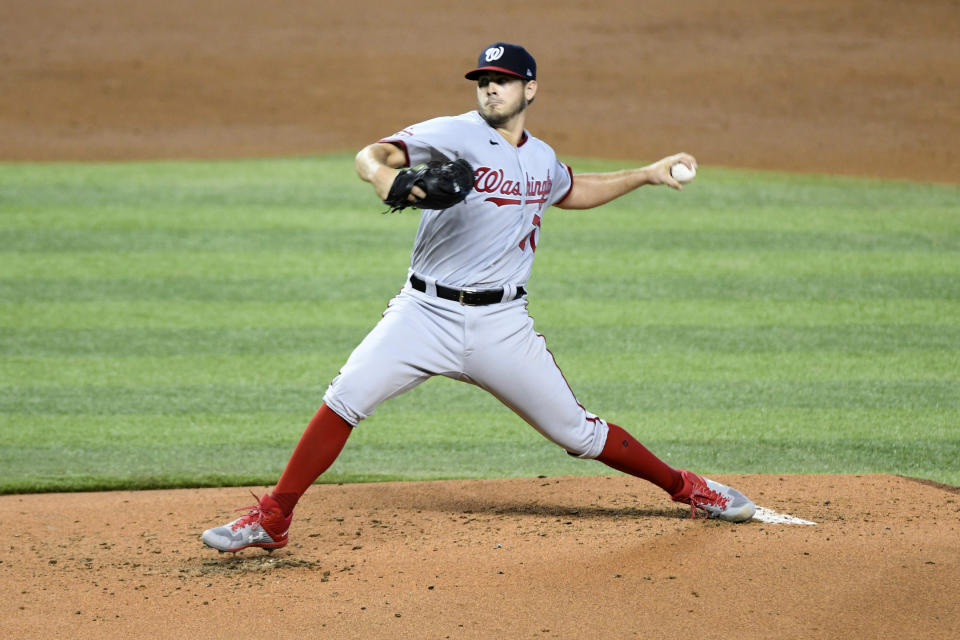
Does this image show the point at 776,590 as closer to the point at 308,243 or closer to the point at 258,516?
Result: the point at 258,516

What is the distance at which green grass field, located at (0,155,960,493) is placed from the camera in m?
6.22

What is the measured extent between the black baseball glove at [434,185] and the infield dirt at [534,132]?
4.22ft

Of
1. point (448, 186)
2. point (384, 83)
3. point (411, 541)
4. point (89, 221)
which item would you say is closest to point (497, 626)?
point (411, 541)

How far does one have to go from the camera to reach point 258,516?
13.9ft

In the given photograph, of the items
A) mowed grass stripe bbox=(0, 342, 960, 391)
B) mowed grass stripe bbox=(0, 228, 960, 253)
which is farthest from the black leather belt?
mowed grass stripe bbox=(0, 228, 960, 253)

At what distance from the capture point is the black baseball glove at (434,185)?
12.0 ft

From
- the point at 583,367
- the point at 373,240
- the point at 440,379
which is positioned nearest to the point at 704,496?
the point at 583,367

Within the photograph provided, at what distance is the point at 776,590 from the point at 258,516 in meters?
1.81

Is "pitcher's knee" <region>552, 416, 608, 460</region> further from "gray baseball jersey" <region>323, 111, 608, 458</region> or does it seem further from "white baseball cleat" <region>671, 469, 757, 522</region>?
"white baseball cleat" <region>671, 469, 757, 522</region>

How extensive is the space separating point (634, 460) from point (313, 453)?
122 centimetres

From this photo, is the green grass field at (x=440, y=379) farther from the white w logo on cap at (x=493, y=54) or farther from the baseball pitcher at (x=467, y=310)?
the white w logo on cap at (x=493, y=54)

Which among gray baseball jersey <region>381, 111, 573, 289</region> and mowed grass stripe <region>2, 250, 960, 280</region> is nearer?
gray baseball jersey <region>381, 111, 573, 289</region>

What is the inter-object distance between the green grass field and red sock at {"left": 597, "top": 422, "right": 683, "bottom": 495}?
1399 mm

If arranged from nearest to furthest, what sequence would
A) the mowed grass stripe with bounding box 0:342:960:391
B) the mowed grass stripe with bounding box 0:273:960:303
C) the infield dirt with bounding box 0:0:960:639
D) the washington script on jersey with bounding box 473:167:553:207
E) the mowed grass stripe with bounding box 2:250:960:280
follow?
1. the infield dirt with bounding box 0:0:960:639
2. the washington script on jersey with bounding box 473:167:553:207
3. the mowed grass stripe with bounding box 0:342:960:391
4. the mowed grass stripe with bounding box 0:273:960:303
5. the mowed grass stripe with bounding box 2:250:960:280
